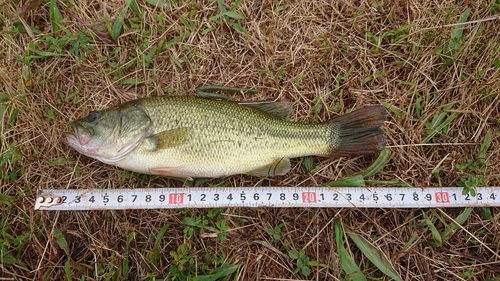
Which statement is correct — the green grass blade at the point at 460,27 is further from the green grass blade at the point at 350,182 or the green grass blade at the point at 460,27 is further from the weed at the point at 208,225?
the weed at the point at 208,225

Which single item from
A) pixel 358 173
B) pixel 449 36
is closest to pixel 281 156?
pixel 358 173

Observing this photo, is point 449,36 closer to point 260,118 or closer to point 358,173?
point 358,173

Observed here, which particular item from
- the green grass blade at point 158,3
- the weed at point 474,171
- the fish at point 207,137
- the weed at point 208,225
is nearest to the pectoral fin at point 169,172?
the fish at point 207,137

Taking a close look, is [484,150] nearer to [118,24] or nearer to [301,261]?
[301,261]

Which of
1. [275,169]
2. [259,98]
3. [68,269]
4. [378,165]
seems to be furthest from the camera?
[259,98]

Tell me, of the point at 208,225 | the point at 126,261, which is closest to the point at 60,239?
the point at 126,261
